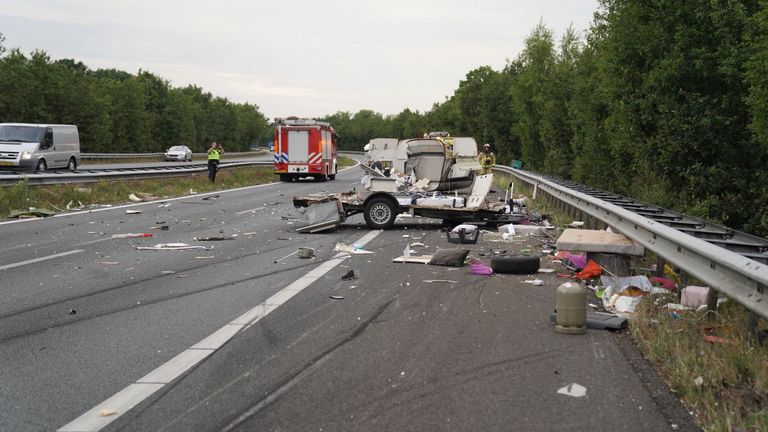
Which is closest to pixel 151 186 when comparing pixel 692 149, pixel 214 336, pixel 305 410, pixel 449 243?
pixel 449 243

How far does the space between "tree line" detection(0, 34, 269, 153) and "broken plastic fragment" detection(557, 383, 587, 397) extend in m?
56.5

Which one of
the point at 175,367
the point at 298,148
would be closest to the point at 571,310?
the point at 175,367

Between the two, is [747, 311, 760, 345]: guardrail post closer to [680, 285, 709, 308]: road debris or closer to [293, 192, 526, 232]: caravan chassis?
[680, 285, 709, 308]: road debris

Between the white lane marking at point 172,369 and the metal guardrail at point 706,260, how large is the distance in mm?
3756

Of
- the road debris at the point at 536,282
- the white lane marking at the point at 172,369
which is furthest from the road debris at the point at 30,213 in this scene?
the road debris at the point at 536,282

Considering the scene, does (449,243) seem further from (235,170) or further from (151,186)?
(235,170)

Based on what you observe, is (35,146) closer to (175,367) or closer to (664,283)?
(664,283)

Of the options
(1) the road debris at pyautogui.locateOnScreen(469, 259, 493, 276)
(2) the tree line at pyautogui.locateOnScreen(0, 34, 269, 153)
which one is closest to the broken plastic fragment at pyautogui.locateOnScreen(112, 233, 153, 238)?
(1) the road debris at pyautogui.locateOnScreen(469, 259, 493, 276)

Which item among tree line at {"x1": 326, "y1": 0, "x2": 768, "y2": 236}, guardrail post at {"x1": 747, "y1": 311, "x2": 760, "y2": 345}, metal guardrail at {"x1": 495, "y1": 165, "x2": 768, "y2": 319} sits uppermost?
tree line at {"x1": 326, "y1": 0, "x2": 768, "y2": 236}

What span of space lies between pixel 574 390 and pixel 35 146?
99.7 ft

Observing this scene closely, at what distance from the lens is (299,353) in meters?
5.52

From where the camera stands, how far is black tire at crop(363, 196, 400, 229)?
49.2ft

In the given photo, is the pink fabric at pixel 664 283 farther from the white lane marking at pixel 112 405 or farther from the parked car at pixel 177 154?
the parked car at pixel 177 154

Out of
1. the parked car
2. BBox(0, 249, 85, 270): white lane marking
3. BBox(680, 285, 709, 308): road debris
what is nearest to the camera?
BBox(680, 285, 709, 308): road debris
